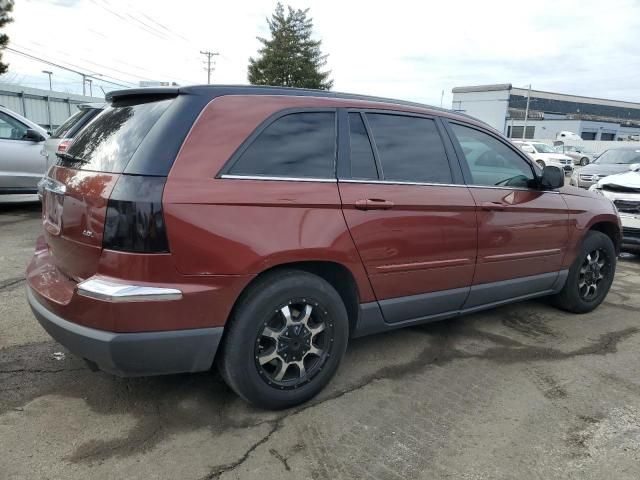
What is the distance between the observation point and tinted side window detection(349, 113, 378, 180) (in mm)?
2994

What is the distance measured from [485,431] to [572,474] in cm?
46

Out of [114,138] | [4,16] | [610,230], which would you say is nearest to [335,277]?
[114,138]

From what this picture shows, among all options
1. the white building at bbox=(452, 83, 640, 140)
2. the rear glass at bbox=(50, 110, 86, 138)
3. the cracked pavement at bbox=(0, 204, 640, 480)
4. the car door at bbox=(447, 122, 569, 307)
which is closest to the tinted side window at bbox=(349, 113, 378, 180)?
the car door at bbox=(447, 122, 569, 307)

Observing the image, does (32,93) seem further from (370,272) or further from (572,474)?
(572,474)

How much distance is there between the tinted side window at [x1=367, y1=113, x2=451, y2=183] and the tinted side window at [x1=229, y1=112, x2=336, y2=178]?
0.38 metres

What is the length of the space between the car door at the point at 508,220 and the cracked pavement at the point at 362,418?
1.71ft

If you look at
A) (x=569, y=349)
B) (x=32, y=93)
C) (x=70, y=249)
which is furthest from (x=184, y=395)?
(x=32, y=93)

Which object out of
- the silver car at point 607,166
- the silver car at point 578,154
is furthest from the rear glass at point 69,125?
the silver car at point 578,154

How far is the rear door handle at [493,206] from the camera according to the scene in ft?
11.7

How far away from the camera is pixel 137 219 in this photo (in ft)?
7.47

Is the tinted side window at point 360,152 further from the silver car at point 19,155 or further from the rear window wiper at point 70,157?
the silver car at point 19,155

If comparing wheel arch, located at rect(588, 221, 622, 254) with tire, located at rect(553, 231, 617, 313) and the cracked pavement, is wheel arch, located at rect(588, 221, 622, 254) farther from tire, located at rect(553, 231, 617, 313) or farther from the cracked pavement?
the cracked pavement

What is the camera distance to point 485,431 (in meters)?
2.73

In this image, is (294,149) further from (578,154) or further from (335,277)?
(578,154)
